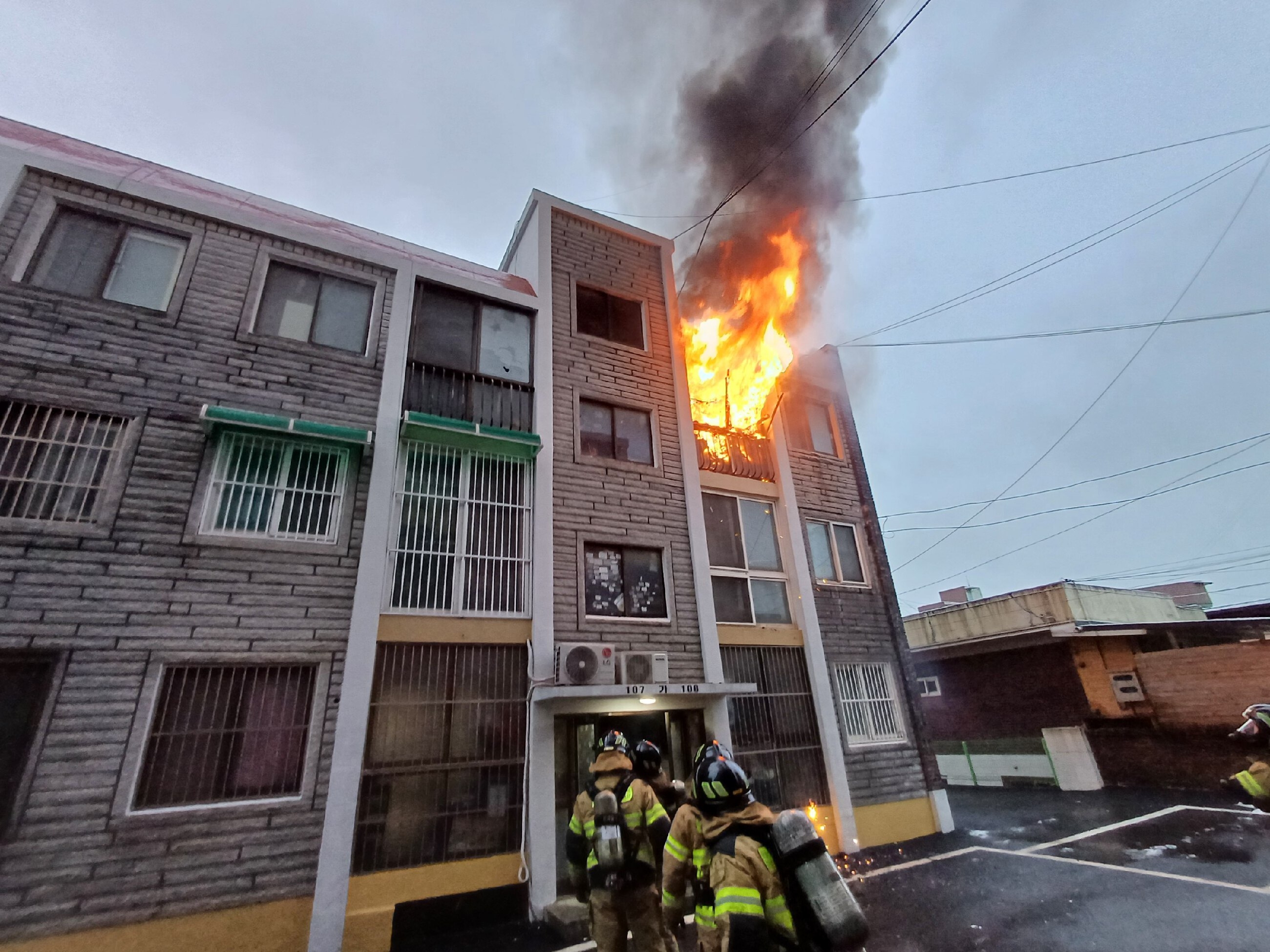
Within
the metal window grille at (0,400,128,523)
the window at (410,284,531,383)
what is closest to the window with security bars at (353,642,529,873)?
the metal window grille at (0,400,128,523)

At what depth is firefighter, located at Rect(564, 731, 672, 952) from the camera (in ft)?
15.0

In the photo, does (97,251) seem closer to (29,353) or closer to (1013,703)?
(29,353)

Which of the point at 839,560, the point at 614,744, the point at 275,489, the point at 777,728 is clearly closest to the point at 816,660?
the point at 777,728

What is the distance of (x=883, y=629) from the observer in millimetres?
11953

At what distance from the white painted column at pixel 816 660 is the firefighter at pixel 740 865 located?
25.7ft

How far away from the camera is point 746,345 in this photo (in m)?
13.5

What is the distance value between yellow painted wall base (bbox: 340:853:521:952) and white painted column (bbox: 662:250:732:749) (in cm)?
373

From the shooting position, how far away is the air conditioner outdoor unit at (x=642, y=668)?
8.29 metres

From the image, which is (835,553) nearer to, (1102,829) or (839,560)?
(839,560)

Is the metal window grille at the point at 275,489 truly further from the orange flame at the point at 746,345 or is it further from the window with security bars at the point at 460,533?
the orange flame at the point at 746,345

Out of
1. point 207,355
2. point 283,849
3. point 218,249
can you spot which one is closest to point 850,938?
point 283,849

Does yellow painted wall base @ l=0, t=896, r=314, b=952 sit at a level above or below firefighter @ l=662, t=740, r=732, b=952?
below

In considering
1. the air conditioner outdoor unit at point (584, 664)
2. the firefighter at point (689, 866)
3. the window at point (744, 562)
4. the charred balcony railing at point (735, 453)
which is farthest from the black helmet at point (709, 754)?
the charred balcony railing at point (735, 453)

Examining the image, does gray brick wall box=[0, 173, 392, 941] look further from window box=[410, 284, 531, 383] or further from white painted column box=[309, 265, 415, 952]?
window box=[410, 284, 531, 383]
